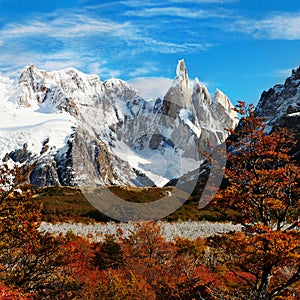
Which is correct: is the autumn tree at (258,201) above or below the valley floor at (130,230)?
above

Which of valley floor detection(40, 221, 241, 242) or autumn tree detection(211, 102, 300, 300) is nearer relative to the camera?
autumn tree detection(211, 102, 300, 300)

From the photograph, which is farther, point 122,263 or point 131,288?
point 122,263

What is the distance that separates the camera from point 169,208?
118500mm

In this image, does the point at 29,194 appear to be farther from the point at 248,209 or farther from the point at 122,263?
the point at 122,263

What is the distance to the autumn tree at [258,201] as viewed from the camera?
16375 millimetres

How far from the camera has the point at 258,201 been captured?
18203mm

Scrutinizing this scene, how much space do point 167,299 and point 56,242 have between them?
1661 centimetres

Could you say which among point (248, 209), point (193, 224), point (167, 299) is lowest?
point (193, 224)

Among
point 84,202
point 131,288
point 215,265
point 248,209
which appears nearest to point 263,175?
point 248,209

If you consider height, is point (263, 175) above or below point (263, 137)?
below

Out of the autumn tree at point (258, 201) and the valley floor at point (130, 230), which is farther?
the valley floor at point (130, 230)

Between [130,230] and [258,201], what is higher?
[258,201]

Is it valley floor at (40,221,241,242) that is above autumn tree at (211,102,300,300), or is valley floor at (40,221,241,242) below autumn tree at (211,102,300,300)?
below

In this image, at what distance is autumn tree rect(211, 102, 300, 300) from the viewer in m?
16.4
